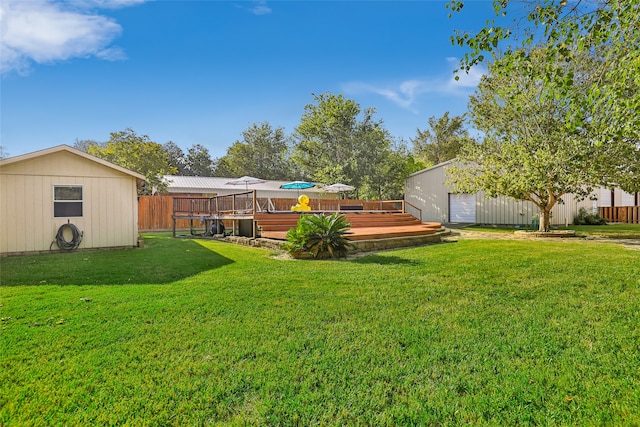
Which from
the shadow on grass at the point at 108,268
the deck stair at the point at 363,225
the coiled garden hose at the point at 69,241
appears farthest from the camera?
the deck stair at the point at 363,225

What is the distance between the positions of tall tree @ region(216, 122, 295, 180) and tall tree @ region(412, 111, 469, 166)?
15239 millimetres

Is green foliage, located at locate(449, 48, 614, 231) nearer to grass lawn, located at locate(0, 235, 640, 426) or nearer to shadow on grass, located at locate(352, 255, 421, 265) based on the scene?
shadow on grass, located at locate(352, 255, 421, 265)

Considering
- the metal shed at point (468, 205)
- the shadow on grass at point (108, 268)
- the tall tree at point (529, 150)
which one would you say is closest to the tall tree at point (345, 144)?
the metal shed at point (468, 205)

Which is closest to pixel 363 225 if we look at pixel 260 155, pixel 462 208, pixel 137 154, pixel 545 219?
pixel 545 219

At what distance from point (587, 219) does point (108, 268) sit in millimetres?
22674

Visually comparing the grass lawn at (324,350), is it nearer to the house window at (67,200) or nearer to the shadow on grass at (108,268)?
the shadow on grass at (108,268)

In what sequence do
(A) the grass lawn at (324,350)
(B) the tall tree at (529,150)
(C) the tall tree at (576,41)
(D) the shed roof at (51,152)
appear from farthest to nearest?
(B) the tall tree at (529,150) → (D) the shed roof at (51,152) → (C) the tall tree at (576,41) → (A) the grass lawn at (324,350)

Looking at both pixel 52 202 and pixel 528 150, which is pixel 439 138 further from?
pixel 52 202

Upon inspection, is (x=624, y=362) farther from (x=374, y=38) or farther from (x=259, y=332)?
(x=374, y=38)

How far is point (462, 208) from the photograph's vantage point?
66.8ft

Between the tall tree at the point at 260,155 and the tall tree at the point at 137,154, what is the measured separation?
616 inches

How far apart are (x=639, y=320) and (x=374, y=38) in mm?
9685

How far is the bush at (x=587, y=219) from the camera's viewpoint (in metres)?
18.9

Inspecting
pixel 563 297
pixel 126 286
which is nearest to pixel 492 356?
pixel 563 297
